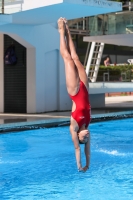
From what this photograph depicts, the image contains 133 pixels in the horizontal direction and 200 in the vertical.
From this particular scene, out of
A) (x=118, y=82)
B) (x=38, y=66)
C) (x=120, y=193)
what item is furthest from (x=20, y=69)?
(x=120, y=193)

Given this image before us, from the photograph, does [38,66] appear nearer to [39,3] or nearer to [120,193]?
[39,3]

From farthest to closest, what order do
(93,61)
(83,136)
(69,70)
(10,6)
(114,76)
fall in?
1. (93,61)
2. (114,76)
3. (10,6)
4. (69,70)
5. (83,136)

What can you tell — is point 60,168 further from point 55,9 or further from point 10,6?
point 10,6

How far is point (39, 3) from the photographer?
1423 centimetres

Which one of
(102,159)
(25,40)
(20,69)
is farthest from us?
(20,69)

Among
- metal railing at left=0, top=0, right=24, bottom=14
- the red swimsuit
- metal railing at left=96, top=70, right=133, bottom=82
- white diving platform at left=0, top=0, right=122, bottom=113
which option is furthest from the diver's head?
metal railing at left=96, top=70, right=133, bottom=82

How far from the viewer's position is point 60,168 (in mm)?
8648

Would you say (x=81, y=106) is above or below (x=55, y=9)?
A: below

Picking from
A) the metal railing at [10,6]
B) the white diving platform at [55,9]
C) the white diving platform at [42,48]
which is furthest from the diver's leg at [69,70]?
the metal railing at [10,6]

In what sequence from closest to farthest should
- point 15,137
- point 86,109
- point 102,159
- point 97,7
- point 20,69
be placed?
point 86,109 → point 102,159 → point 15,137 → point 97,7 → point 20,69

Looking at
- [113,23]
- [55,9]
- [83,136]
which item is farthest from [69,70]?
[113,23]

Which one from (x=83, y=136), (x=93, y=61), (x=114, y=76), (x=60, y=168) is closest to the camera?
(x=83, y=136)

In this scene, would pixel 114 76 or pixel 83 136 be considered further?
pixel 114 76

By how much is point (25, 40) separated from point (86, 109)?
39.7 feet
